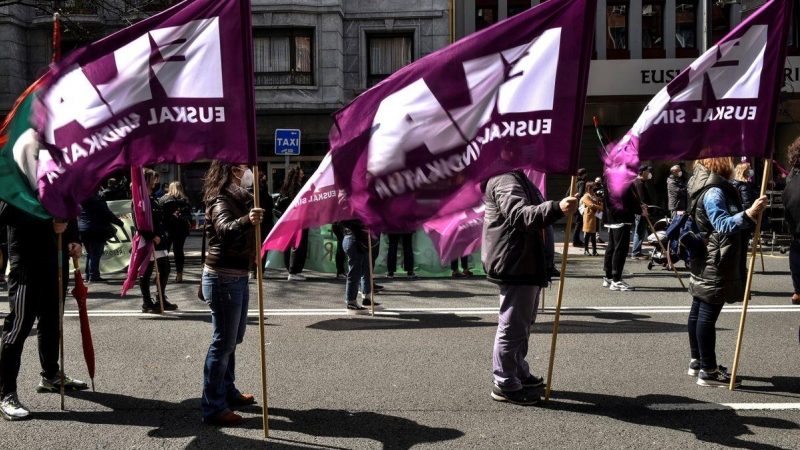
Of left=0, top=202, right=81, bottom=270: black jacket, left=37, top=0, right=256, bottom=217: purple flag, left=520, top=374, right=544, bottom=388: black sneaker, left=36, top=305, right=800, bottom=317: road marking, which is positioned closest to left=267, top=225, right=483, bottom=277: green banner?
left=36, top=305, right=800, bottom=317: road marking

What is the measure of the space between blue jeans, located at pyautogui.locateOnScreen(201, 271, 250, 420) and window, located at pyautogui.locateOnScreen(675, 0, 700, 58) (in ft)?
78.5

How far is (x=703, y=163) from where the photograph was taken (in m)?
6.05

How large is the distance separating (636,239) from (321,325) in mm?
8803

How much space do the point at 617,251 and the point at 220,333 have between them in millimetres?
7292

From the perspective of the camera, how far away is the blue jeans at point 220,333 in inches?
202

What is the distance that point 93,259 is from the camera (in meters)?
12.9

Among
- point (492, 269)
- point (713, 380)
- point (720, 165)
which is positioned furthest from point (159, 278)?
point (720, 165)

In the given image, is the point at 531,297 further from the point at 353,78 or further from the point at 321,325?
the point at 353,78

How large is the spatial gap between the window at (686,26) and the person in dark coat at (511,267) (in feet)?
74.8

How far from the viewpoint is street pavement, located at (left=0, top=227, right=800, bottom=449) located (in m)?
4.95

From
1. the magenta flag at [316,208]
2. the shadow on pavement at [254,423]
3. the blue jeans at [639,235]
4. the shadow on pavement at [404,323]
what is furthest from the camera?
the blue jeans at [639,235]

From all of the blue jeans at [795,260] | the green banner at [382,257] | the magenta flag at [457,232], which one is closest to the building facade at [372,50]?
the green banner at [382,257]

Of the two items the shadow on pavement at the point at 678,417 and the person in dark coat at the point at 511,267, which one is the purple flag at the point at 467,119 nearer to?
the person in dark coat at the point at 511,267

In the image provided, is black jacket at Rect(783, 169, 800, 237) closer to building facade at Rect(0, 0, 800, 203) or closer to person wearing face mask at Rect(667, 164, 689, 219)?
person wearing face mask at Rect(667, 164, 689, 219)
